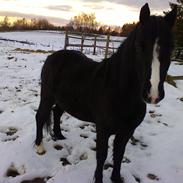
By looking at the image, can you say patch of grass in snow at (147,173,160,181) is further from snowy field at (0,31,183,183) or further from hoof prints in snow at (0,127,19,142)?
hoof prints in snow at (0,127,19,142)

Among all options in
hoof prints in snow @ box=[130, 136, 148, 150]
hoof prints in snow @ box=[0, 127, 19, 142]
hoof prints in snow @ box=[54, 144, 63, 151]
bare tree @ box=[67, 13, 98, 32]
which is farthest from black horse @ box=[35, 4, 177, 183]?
bare tree @ box=[67, 13, 98, 32]

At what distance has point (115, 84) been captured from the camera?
304 centimetres

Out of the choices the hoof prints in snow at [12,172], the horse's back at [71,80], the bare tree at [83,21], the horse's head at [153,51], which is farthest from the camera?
the bare tree at [83,21]

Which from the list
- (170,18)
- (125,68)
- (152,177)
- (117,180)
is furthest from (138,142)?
(170,18)

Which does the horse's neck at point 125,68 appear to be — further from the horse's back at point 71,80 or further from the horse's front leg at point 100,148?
the horse's front leg at point 100,148

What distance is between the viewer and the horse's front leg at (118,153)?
3.36 metres

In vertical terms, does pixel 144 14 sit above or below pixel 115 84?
above

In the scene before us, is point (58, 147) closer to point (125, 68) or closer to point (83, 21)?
point (125, 68)

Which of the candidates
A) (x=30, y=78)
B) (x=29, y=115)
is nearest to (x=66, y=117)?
(x=29, y=115)

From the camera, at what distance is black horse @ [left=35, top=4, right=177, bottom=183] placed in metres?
2.38

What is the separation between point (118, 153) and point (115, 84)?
2.88ft

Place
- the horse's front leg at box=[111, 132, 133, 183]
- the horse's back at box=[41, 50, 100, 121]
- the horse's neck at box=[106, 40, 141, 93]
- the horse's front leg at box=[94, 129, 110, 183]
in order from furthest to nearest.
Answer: the horse's back at box=[41, 50, 100, 121] < the horse's front leg at box=[111, 132, 133, 183] < the horse's front leg at box=[94, 129, 110, 183] < the horse's neck at box=[106, 40, 141, 93]

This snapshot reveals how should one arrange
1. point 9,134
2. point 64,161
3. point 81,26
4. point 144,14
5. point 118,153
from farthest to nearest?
point 81,26 < point 9,134 < point 64,161 < point 118,153 < point 144,14

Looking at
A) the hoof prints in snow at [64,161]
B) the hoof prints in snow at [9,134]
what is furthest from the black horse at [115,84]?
the hoof prints in snow at [9,134]
